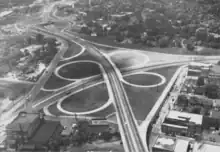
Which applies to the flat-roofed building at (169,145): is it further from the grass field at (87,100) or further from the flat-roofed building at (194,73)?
the flat-roofed building at (194,73)

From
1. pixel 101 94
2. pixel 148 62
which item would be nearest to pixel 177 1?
pixel 148 62

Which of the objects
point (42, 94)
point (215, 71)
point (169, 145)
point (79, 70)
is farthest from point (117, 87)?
point (215, 71)

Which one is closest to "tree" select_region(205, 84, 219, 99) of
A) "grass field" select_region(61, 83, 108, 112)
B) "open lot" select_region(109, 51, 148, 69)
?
"grass field" select_region(61, 83, 108, 112)

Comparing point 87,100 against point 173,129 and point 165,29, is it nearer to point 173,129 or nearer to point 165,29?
point 173,129

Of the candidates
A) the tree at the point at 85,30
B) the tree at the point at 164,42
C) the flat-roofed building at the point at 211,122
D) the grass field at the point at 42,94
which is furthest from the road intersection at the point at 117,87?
the flat-roofed building at the point at 211,122

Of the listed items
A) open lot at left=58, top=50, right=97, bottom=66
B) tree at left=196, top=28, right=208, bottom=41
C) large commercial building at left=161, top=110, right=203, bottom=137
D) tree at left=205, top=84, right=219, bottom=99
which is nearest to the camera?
large commercial building at left=161, top=110, right=203, bottom=137

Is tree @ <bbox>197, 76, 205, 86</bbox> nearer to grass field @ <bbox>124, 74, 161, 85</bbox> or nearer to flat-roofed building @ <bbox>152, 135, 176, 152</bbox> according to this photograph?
grass field @ <bbox>124, 74, 161, 85</bbox>
